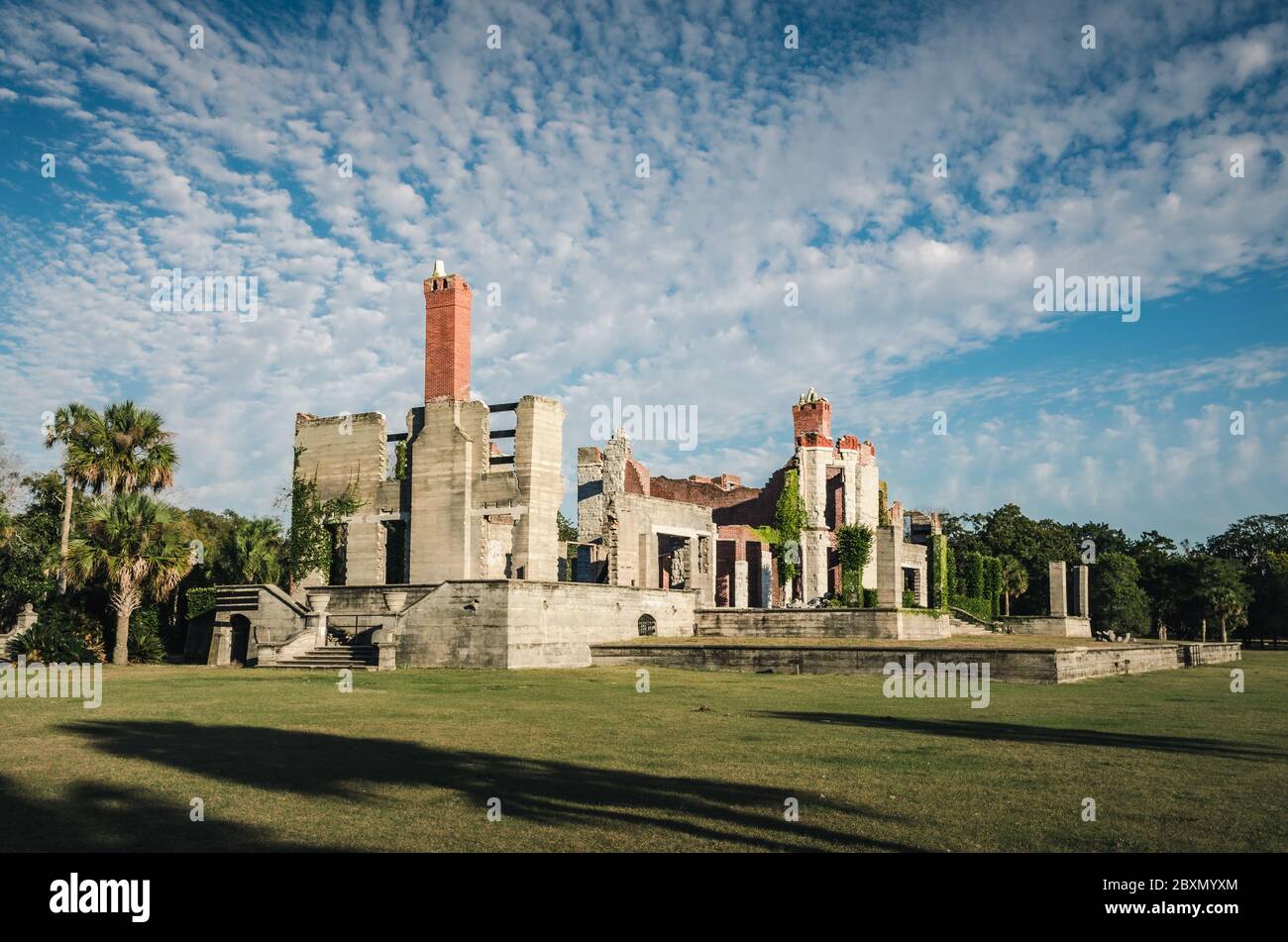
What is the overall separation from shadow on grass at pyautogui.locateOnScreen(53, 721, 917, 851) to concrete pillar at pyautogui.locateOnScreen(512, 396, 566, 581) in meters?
19.0

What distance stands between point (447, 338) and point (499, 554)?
1449cm

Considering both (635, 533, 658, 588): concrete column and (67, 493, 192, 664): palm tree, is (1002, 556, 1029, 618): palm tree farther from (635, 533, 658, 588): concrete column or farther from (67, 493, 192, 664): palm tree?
(67, 493, 192, 664): palm tree

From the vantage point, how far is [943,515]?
2948 inches

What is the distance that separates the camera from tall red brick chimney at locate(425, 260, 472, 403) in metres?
32.8

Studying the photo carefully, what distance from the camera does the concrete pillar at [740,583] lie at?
139ft

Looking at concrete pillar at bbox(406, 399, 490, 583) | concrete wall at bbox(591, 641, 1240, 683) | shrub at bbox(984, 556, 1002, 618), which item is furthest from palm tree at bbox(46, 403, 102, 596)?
shrub at bbox(984, 556, 1002, 618)

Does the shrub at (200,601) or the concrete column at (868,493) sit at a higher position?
the concrete column at (868,493)

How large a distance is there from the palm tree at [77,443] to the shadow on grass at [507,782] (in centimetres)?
2081

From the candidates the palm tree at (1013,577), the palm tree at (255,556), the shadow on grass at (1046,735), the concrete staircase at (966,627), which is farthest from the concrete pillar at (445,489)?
the palm tree at (1013,577)

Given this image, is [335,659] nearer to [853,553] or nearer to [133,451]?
[133,451]

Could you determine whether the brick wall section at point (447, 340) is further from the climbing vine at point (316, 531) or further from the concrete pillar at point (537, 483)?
the climbing vine at point (316, 531)
